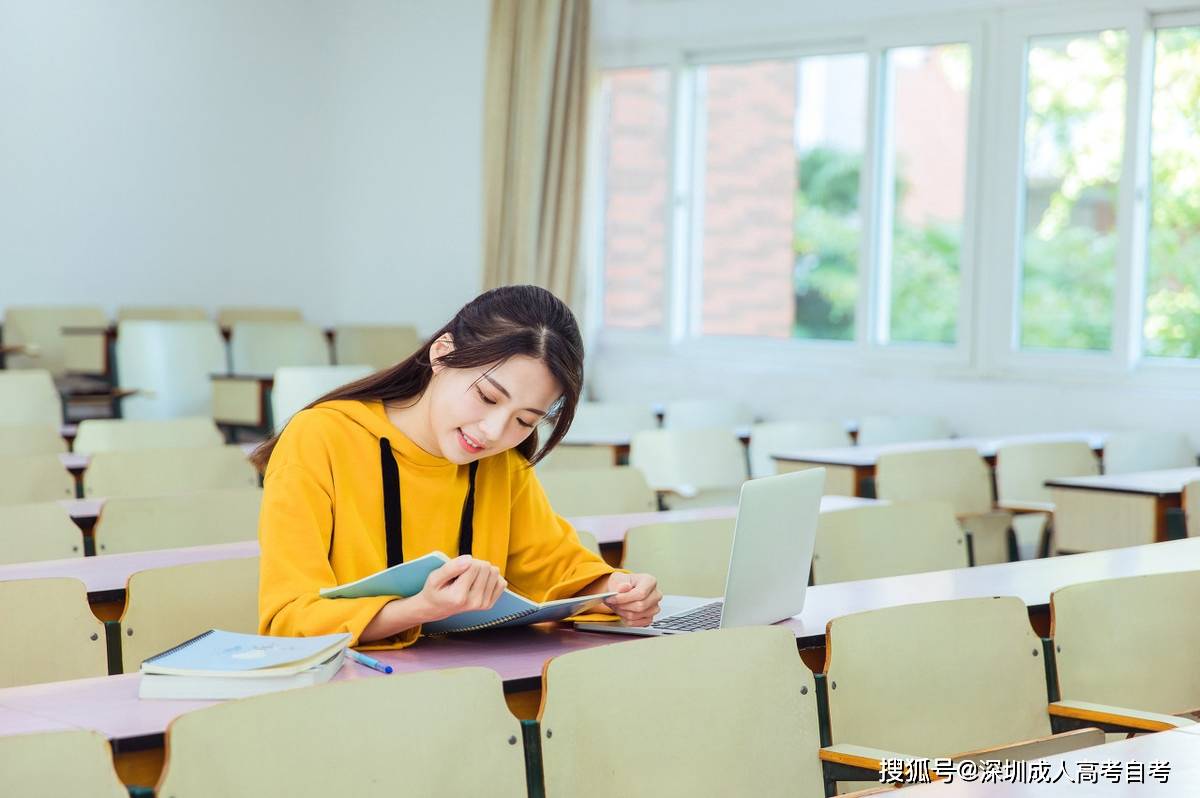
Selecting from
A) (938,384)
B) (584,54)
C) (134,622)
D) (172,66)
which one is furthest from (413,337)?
(134,622)

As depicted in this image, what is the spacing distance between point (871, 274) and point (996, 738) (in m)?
4.68

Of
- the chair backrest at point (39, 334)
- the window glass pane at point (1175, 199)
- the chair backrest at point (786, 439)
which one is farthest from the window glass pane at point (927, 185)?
the chair backrest at point (39, 334)

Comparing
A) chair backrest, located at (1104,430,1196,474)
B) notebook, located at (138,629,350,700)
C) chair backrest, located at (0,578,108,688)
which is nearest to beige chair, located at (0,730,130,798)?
notebook, located at (138,629,350,700)

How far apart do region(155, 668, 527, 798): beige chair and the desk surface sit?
296 cm

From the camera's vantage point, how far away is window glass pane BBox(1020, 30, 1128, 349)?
6039mm

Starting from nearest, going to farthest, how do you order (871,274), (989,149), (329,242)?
(989,149), (871,274), (329,242)

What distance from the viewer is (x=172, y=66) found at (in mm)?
8516

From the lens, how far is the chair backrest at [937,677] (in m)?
2.19

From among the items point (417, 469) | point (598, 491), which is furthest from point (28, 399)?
point (417, 469)

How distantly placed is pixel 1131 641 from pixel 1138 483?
2050 millimetres

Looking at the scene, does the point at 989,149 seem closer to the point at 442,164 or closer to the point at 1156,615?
the point at 442,164

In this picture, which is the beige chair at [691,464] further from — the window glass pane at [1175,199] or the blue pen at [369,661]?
the blue pen at [369,661]

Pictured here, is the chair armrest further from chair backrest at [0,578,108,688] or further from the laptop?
chair backrest at [0,578,108,688]

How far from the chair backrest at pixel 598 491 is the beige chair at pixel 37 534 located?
1.20 m
